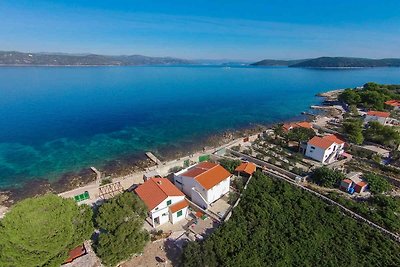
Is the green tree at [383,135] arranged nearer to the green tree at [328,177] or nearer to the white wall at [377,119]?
the white wall at [377,119]

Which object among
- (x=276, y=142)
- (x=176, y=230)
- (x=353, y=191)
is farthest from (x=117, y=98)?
(x=353, y=191)

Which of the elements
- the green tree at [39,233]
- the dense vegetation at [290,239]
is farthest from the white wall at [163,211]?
the green tree at [39,233]

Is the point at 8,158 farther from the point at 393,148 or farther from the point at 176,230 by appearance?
the point at 393,148

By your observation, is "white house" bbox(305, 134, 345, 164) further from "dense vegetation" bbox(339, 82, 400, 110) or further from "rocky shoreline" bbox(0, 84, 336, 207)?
"dense vegetation" bbox(339, 82, 400, 110)

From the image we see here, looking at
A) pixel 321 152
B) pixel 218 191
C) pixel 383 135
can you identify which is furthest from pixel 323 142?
pixel 218 191

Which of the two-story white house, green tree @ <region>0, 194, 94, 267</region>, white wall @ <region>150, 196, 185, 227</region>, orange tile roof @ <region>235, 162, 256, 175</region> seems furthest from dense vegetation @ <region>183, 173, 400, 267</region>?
the two-story white house
